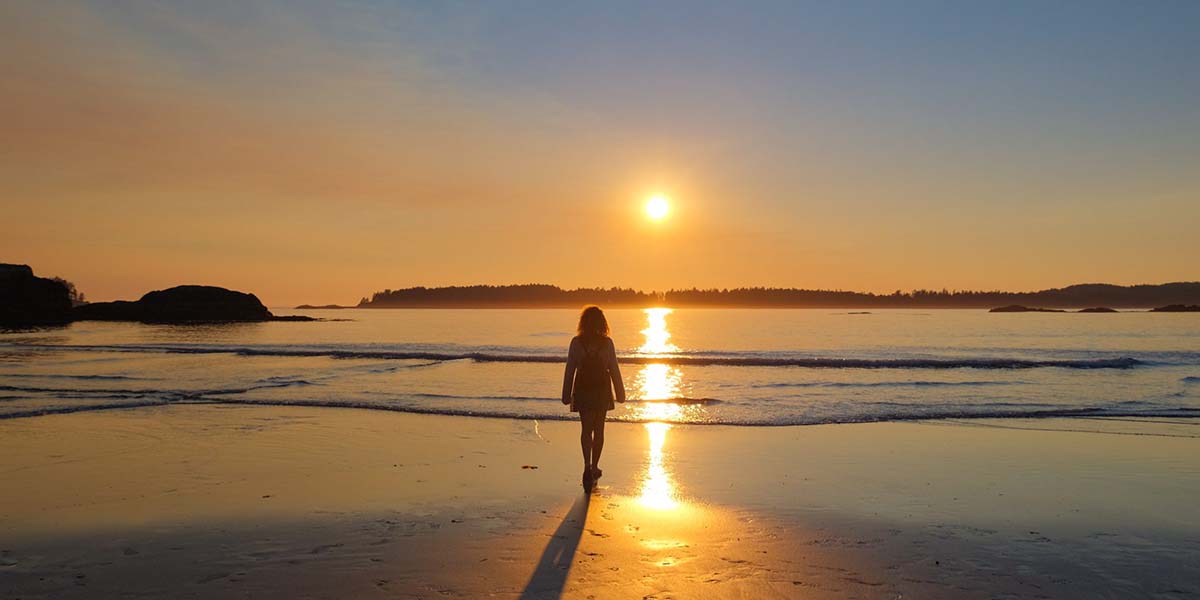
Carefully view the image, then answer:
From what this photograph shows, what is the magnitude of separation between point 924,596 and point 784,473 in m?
4.76

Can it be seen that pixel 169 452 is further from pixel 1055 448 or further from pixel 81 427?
pixel 1055 448

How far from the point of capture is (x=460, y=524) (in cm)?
746

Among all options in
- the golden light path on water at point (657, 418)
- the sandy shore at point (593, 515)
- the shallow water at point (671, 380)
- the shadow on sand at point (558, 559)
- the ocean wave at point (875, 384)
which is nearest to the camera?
the shadow on sand at point (558, 559)

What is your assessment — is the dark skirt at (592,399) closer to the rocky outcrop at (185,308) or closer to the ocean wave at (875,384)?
the ocean wave at (875,384)

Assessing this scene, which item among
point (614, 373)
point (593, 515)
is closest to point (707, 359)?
point (614, 373)

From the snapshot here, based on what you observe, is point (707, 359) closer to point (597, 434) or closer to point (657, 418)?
point (657, 418)

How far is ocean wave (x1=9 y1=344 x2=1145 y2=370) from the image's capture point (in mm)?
32688

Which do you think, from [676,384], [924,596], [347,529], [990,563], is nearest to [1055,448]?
[990,563]

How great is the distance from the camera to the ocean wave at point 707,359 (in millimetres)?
32688

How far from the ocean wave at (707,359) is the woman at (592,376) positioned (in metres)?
25.2

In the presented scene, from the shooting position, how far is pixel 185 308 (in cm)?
10050

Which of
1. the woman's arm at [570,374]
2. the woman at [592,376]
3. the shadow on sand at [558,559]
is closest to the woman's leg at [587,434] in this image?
the woman at [592,376]

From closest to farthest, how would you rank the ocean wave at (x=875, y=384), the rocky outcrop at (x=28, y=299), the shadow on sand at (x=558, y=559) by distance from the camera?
1. the shadow on sand at (x=558, y=559)
2. the ocean wave at (x=875, y=384)
3. the rocky outcrop at (x=28, y=299)

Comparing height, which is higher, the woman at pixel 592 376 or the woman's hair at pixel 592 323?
the woman's hair at pixel 592 323
